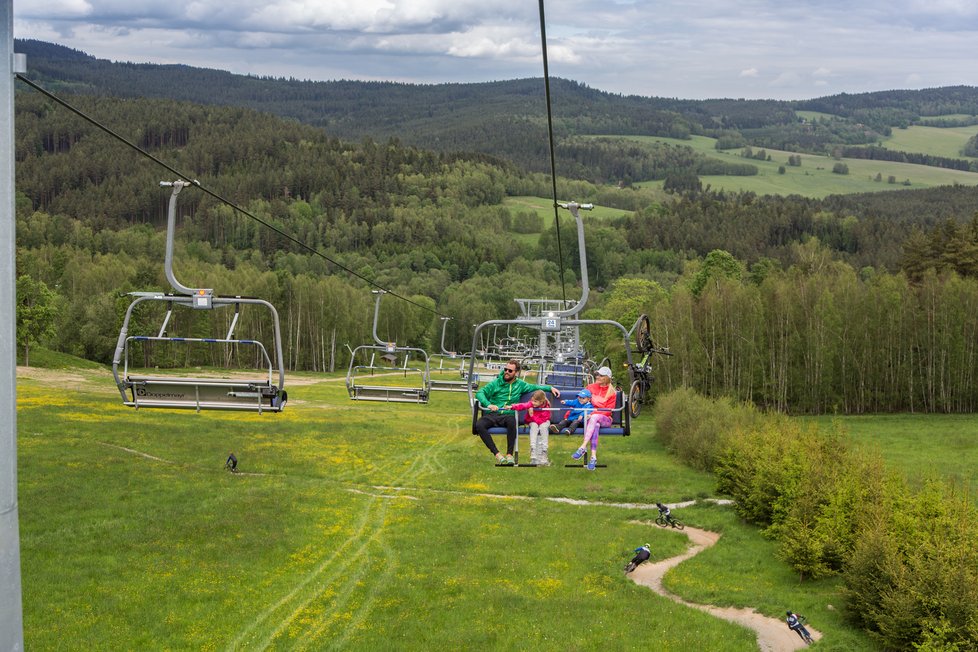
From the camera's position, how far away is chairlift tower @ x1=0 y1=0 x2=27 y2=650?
20.4ft

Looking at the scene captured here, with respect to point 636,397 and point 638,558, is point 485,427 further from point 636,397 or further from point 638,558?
point 638,558

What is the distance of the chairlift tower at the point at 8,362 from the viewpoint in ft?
20.4

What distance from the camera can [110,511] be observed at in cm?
4781

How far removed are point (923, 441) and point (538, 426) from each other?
211ft

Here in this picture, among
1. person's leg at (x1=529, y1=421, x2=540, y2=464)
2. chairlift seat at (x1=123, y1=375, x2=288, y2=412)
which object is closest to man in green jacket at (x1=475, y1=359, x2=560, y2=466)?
person's leg at (x1=529, y1=421, x2=540, y2=464)

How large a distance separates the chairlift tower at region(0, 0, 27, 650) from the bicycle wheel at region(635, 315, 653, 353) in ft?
70.4

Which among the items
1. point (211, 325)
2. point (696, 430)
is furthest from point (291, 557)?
point (211, 325)

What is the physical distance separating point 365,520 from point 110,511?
1218 centimetres

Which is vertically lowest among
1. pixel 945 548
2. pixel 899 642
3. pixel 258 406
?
pixel 899 642

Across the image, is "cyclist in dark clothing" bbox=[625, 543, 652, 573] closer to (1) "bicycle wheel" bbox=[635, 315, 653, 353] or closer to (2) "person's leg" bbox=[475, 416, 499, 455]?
(1) "bicycle wheel" bbox=[635, 315, 653, 353]

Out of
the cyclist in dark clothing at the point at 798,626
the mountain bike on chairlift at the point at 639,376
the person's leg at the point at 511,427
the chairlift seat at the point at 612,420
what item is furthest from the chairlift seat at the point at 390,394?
the cyclist in dark clothing at the point at 798,626

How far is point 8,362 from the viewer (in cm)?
631

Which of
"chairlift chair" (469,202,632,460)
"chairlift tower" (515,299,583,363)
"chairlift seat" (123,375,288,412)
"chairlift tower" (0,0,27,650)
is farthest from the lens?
"chairlift tower" (515,299,583,363)

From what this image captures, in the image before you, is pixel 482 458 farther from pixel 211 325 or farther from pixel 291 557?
pixel 211 325
